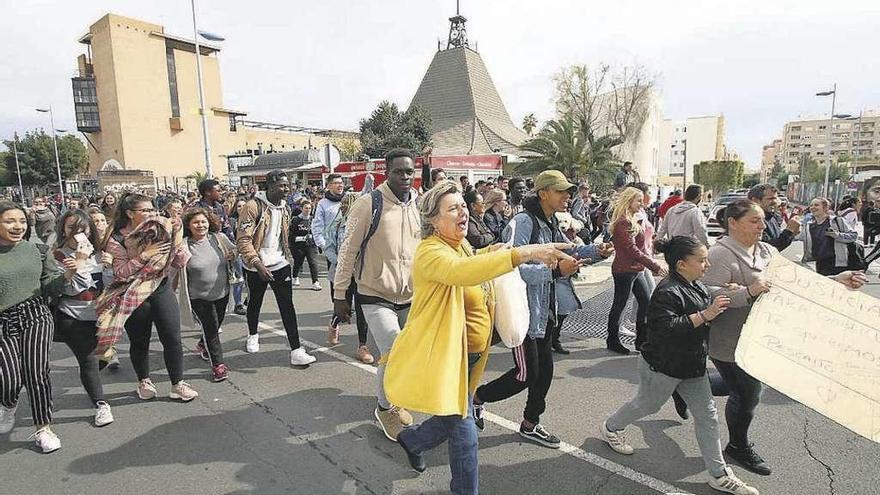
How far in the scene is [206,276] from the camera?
4371 mm

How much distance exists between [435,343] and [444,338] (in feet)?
0.17

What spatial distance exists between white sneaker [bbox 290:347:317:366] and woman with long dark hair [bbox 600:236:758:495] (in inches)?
126

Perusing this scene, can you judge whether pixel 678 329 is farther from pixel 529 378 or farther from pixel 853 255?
pixel 853 255

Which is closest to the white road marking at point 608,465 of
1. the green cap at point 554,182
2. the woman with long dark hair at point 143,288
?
the green cap at point 554,182

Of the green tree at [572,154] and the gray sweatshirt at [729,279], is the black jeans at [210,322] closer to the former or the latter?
the gray sweatshirt at [729,279]

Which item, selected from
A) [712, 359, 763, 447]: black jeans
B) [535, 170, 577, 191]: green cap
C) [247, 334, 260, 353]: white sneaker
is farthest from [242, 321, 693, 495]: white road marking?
[247, 334, 260, 353]: white sneaker

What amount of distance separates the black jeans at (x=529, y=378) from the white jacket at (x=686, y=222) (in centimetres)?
271

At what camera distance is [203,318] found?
4.41 meters

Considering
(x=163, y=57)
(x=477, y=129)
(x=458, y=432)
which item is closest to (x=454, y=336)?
(x=458, y=432)

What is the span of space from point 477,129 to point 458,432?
5045 cm

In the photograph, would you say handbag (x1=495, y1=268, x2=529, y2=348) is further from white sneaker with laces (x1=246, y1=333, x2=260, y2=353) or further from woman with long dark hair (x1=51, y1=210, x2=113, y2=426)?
white sneaker with laces (x1=246, y1=333, x2=260, y2=353)

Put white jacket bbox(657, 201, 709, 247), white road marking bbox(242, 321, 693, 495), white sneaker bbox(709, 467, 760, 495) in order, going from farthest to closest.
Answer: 1. white jacket bbox(657, 201, 709, 247)
2. white road marking bbox(242, 321, 693, 495)
3. white sneaker bbox(709, 467, 760, 495)

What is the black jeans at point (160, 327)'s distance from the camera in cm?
391

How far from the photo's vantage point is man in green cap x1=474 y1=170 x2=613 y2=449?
306 cm
